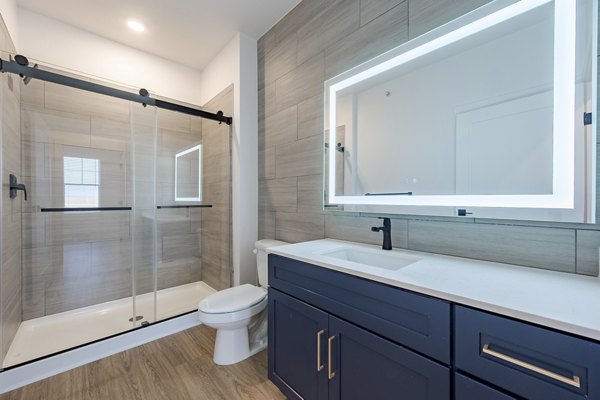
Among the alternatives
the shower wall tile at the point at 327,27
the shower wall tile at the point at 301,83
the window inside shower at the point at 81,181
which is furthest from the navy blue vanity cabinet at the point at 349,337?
the window inside shower at the point at 81,181

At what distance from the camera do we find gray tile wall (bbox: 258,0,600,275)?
0.99 m

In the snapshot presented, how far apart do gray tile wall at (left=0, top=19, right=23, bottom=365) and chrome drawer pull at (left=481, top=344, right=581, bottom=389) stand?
2.54 meters

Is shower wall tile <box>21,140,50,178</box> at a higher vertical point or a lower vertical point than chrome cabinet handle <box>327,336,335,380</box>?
higher

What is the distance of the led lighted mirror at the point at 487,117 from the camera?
918mm

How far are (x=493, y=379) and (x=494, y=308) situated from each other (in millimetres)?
192

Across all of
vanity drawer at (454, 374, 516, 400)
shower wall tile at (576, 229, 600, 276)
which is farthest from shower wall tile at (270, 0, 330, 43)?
vanity drawer at (454, 374, 516, 400)

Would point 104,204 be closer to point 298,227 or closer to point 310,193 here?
point 298,227

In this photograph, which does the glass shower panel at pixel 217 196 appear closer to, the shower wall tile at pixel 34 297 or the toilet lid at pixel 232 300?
the toilet lid at pixel 232 300

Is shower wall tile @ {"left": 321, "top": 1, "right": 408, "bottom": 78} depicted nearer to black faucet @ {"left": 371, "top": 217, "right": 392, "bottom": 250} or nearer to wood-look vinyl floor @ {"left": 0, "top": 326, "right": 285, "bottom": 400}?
black faucet @ {"left": 371, "top": 217, "right": 392, "bottom": 250}

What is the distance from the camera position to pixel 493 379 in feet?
2.22

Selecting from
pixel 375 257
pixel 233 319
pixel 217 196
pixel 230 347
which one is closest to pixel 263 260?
pixel 233 319

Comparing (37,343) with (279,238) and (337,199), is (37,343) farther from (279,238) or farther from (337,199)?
(337,199)

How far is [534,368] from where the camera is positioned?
0.62 m

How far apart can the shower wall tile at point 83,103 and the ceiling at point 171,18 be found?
1.93 ft
